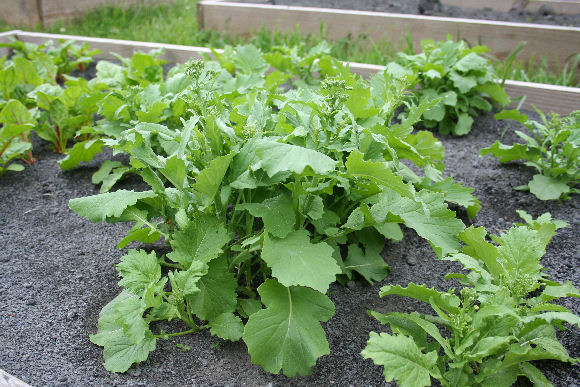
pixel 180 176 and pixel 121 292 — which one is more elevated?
pixel 180 176

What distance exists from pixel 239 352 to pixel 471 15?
4.38m

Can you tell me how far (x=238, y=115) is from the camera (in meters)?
1.74

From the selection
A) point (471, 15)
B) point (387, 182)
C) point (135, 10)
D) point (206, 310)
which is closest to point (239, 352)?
point (206, 310)

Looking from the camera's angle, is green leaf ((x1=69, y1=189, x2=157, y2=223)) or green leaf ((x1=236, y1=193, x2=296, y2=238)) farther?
green leaf ((x1=69, y1=189, x2=157, y2=223))

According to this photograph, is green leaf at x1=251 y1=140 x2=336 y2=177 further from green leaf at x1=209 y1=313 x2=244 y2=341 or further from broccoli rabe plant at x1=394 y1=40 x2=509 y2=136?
broccoli rabe plant at x1=394 y1=40 x2=509 y2=136

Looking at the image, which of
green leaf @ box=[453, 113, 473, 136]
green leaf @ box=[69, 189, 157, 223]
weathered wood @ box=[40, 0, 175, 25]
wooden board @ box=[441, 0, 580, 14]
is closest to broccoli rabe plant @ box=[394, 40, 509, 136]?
green leaf @ box=[453, 113, 473, 136]

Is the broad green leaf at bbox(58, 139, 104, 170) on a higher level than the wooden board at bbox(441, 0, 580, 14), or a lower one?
lower

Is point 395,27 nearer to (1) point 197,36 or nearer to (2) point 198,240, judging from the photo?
(1) point 197,36

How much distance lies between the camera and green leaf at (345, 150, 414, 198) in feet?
4.54

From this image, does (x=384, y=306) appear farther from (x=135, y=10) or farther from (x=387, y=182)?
(x=135, y=10)

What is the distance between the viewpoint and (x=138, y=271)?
4.88 ft

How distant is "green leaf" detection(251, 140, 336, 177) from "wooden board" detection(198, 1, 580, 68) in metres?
2.95

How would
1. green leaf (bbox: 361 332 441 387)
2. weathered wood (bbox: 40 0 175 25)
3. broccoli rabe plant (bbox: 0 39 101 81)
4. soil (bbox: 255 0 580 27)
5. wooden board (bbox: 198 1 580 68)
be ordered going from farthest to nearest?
weathered wood (bbox: 40 0 175 25) < soil (bbox: 255 0 580 27) < wooden board (bbox: 198 1 580 68) < broccoli rabe plant (bbox: 0 39 101 81) < green leaf (bbox: 361 332 441 387)

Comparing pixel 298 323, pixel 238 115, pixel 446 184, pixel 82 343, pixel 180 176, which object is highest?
pixel 238 115
